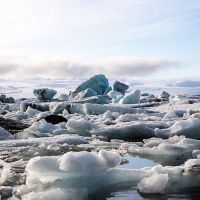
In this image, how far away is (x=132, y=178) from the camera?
4.12 m

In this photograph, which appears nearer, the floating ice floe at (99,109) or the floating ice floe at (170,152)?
the floating ice floe at (170,152)

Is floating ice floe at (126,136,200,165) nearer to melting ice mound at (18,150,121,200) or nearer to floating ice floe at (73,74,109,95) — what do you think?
melting ice mound at (18,150,121,200)

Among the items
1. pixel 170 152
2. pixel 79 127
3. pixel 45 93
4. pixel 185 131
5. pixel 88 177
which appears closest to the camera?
pixel 88 177

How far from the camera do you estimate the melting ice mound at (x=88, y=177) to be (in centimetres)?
372

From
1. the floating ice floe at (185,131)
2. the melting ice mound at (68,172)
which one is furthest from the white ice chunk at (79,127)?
the melting ice mound at (68,172)

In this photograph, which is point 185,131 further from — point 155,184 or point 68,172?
point 68,172

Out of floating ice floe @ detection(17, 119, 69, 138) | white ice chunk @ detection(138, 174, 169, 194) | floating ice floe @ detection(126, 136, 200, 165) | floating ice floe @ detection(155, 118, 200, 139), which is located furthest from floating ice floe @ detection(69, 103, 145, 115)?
white ice chunk @ detection(138, 174, 169, 194)

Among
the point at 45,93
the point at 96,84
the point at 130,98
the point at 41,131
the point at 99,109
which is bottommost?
the point at 41,131

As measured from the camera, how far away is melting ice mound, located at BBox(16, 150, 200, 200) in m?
3.72

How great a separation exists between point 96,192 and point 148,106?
15.3 m

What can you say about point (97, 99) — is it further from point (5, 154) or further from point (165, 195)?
point (165, 195)

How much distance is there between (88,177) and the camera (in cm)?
387

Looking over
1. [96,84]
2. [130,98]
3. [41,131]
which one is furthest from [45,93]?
[41,131]

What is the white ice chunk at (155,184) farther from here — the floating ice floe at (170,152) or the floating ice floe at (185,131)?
the floating ice floe at (185,131)
